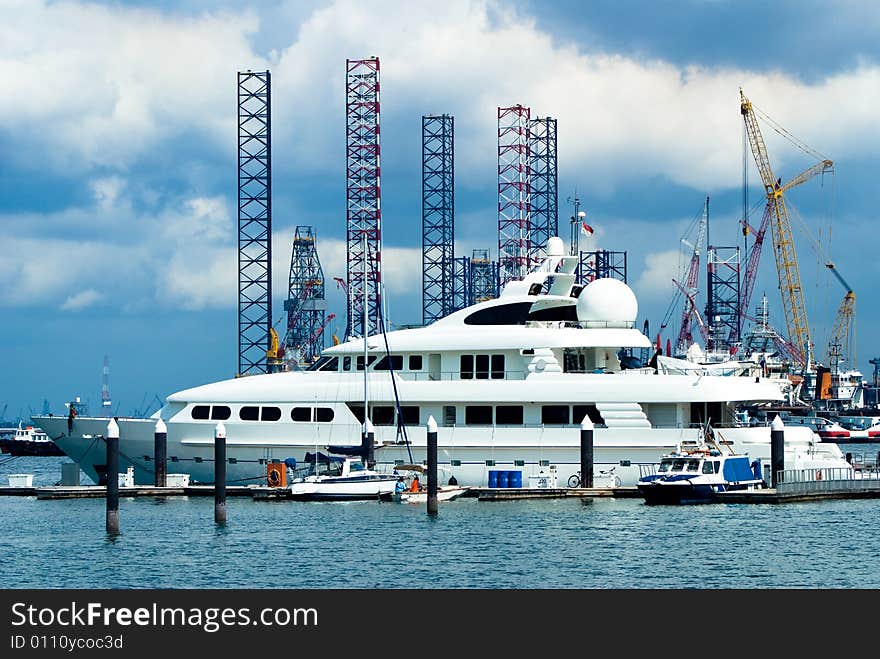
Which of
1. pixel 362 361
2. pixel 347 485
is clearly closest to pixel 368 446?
pixel 347 485

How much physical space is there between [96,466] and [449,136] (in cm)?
4443

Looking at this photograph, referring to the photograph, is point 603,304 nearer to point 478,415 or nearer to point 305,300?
point 478,415

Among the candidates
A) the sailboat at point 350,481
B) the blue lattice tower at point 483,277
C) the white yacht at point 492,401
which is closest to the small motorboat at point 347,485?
the sailboat at point 350,481

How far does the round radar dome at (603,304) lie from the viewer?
51.6 meters

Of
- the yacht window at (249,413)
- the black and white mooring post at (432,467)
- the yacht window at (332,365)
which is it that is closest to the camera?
the black and white mooring post at (432,467)

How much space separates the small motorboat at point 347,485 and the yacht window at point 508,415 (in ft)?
14.1

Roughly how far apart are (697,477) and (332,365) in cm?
1472

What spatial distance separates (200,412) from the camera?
Answer: 174 ft

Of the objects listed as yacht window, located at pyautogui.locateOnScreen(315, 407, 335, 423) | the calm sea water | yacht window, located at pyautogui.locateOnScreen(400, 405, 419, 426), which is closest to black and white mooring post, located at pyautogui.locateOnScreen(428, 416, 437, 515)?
the calm sea water

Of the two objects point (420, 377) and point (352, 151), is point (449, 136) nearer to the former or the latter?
point (352, 151)

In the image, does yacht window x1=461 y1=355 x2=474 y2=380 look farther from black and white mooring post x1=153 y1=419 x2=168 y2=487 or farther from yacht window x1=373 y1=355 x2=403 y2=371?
black and white mooring post x1=153 y1=419 x2=168 y2=487

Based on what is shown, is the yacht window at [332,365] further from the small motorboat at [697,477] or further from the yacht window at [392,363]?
the small motorboat at [697,477]

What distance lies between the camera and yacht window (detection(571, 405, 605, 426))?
49.9 m

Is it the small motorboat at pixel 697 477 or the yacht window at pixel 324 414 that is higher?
the yacht window at pixel 324 414
